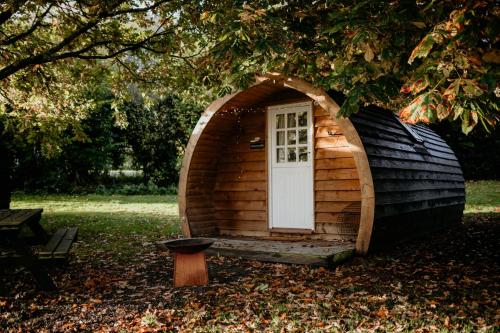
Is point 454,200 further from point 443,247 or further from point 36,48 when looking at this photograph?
point 36,48

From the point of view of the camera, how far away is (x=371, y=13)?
393 cm

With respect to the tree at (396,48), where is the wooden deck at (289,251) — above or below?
below

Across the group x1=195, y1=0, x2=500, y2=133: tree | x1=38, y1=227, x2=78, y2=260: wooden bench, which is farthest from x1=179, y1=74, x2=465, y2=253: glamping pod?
x1=38, y1=227, x2=78, y2=260: wooden bench

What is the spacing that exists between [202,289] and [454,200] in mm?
7159

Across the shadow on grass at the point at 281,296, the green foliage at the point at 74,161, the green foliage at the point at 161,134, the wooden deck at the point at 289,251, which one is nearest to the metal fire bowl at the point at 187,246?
the shadow on grass at the point at 281,296

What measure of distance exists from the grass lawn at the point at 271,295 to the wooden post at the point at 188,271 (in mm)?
157

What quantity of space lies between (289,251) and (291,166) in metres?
2.16

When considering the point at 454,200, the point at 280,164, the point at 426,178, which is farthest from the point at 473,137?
the point at 280,164

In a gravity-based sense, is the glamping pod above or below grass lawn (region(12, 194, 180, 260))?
above

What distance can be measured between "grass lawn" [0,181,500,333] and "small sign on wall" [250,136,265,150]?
2.53 meters

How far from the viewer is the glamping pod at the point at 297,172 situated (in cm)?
681

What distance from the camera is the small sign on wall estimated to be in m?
8.38

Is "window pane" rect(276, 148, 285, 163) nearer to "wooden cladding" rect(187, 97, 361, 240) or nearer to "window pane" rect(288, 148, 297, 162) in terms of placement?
"window pane" rect(288, 148, 297, 162)

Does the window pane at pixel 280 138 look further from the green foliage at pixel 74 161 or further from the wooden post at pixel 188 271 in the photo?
the green foliage at pixel 74 161
